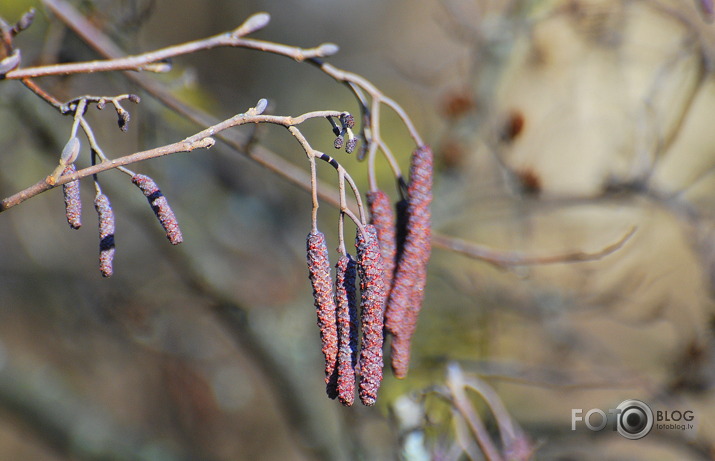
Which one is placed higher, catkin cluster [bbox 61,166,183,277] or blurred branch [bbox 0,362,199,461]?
catkin cluster [bbox 61,166,183,277]

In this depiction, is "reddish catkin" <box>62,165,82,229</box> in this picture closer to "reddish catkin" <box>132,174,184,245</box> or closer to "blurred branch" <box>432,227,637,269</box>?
"reddish catkin" <box>132,174,184,245</box>

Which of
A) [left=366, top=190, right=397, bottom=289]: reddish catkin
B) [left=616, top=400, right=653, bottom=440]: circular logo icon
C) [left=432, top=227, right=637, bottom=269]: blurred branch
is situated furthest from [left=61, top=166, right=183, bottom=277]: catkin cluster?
[left=616, top=400, right=653, bottom=440]: circular logo icon

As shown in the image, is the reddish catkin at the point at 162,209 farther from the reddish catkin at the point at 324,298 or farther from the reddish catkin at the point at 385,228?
the reddish catkin at the point at 385,228

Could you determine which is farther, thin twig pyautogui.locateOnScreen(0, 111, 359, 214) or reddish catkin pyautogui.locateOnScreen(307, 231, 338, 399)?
reddish catkin pyautogui.locateOnScreen(307, 231, 338, 399)

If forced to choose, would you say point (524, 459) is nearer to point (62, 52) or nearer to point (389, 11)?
point (62, 52)

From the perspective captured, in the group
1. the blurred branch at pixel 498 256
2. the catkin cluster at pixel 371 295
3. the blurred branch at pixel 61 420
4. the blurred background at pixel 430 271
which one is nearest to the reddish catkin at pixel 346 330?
the catkin cluster at pixel 371 295

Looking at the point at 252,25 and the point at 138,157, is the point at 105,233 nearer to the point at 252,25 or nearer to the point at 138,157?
the point at 138,157

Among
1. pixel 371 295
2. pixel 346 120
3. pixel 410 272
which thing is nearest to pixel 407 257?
pixel 410 272
